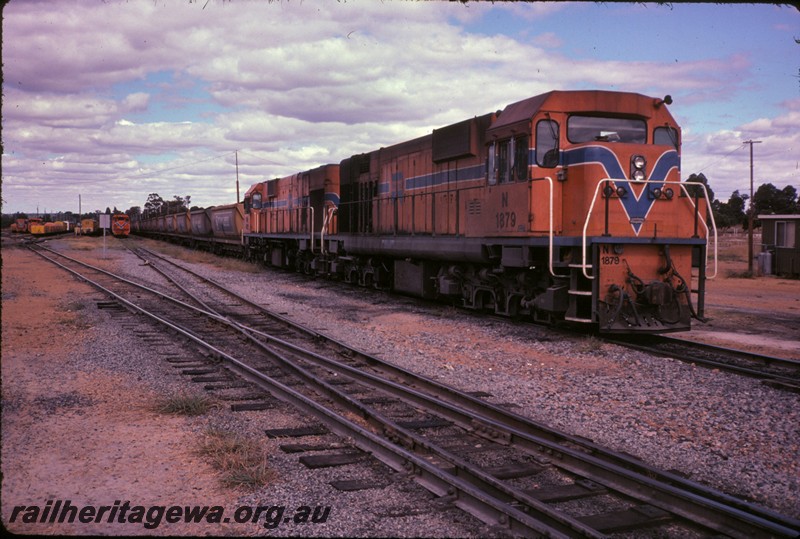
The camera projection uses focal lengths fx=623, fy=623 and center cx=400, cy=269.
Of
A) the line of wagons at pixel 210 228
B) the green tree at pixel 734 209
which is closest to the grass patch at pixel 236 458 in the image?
the line of wagons at pixel 210 228

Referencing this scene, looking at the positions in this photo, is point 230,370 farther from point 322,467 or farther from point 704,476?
point 704,476

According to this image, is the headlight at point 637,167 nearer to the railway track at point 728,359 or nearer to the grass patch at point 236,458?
the railway track at point 728,359

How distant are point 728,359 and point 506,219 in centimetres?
428

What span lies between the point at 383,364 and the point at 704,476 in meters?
4.55

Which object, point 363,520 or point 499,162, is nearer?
A: point 363,520

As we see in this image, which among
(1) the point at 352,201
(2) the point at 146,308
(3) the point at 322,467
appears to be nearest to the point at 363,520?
(3) the point at 322,467

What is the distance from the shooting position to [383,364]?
8.66 metres

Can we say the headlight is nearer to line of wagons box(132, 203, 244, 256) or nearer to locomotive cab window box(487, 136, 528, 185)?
locomotive cab window box(487, 136, 528, 185)

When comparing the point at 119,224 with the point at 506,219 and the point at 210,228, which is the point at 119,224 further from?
the point at 506,219

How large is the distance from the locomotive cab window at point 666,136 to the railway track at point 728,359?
347 cm

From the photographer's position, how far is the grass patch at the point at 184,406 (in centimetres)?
658

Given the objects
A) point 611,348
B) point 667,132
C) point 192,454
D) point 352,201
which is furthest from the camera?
point 352,201

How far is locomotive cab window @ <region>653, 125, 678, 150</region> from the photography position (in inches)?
430

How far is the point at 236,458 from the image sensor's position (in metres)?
5.03
